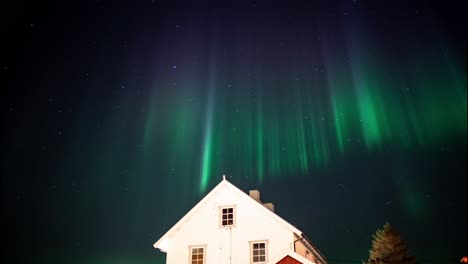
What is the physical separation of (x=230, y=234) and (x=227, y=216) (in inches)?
49.2

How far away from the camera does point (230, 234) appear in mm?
28812

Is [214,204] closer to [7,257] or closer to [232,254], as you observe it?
[232,254]

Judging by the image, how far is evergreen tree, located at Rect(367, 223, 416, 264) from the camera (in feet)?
119

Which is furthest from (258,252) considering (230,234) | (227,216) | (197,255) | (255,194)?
(255,194)

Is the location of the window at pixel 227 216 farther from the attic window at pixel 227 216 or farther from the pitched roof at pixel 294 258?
the pitched roof at pixel 294 258

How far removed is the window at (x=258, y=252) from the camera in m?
27.7

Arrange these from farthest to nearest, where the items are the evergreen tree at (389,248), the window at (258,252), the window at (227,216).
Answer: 1. the evergreen tree at (389,248)
2. the window at (227,216)
3. the window at (258,252)

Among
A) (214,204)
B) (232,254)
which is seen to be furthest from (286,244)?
(214,204)

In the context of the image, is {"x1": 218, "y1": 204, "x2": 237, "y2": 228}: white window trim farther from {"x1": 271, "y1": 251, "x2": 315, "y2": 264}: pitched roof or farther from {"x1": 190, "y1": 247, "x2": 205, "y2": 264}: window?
{"x1": 271, "y1": 251, "x2": 315, "y2": 264}: pitched roof

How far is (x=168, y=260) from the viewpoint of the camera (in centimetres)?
2945

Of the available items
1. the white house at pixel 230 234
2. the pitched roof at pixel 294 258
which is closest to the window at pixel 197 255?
the white house at pixel 230 234

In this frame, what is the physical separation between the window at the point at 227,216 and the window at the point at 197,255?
7.44 ft

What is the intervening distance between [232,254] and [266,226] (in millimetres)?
2866

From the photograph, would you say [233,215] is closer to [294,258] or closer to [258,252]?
[258,252]
